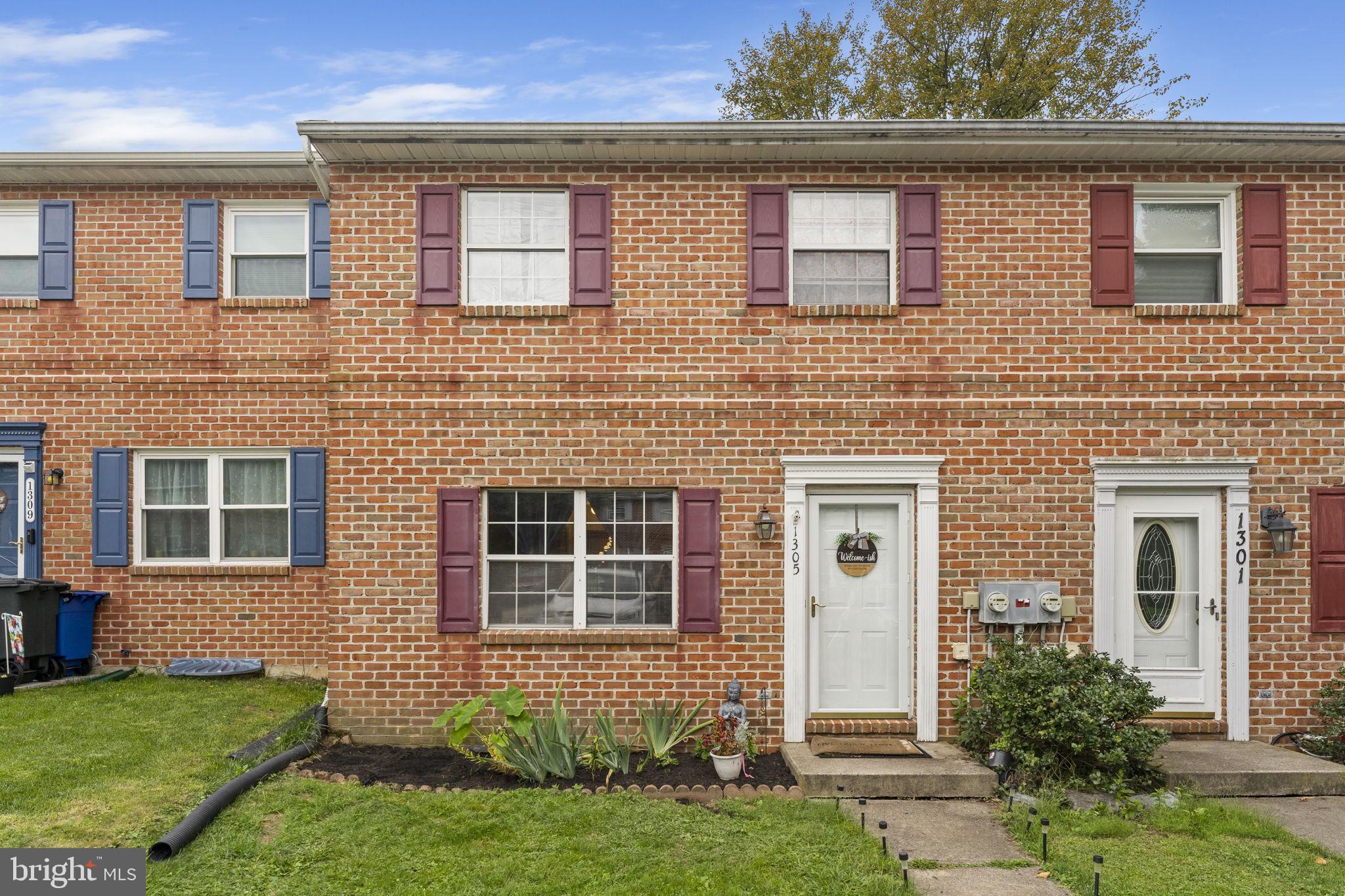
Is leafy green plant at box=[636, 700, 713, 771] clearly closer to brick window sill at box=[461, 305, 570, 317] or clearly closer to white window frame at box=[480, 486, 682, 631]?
white window frame at box=[480, 486, 682, 631]

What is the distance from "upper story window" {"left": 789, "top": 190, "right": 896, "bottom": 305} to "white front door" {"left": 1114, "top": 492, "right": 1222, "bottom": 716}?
2944 millimetres

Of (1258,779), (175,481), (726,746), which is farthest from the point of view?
(175,481)

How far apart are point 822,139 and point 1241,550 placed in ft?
16.9

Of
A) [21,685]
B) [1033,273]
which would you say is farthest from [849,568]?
[21,685]

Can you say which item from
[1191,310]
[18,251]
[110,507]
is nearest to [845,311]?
[1191,310]

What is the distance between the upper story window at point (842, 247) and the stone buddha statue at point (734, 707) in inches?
136

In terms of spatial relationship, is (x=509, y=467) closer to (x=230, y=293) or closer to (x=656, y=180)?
(x=656, y=180)

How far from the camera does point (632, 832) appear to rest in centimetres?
549

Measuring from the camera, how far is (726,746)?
6746 mm

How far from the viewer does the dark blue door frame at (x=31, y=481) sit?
9.68m

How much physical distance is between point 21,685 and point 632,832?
7.48 meters

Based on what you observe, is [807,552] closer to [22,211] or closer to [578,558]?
[578,558]

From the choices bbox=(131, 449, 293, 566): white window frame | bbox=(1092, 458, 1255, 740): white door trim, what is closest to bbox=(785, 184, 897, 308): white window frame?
bbox=(1092, 458, 1255, 740): white door trim

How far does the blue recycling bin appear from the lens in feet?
30.3
